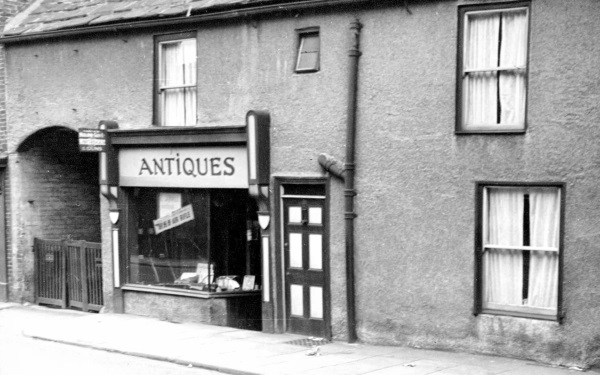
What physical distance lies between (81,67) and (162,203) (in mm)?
3292

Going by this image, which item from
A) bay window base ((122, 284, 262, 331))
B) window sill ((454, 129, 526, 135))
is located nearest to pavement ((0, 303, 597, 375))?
bay window base ((122, 284, 262, 331))

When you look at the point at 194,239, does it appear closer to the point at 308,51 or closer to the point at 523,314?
the point at 308,51

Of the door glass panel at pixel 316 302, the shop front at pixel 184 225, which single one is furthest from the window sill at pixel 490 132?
the shop front at pixel 184 225

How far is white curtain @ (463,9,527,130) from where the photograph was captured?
39.5 feet

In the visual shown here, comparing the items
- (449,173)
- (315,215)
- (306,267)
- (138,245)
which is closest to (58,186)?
(138,245)

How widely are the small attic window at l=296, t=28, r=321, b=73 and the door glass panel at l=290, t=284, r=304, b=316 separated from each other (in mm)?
3619

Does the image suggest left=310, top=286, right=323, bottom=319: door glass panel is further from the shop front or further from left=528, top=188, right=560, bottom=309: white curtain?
left=528, top=188, right=560, bottom=309: white curtain

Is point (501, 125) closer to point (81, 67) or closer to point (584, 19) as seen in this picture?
point (584, 19)

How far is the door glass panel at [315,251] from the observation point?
549 inches

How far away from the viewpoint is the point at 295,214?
1427 centimetres

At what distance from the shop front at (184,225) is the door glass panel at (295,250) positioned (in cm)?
119

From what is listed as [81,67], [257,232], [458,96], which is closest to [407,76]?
[458,96]

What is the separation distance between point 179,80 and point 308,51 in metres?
2.95

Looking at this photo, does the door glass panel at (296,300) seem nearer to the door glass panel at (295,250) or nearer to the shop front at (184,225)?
the door glass panel at (295,250)
